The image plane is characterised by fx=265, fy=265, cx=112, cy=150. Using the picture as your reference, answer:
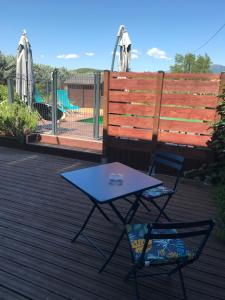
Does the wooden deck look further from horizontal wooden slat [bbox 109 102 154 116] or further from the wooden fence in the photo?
horizontal wooden slat [bbox 109 102 154 116]

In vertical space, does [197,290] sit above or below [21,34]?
below

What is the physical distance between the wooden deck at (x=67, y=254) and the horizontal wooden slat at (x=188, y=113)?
1.42 metres

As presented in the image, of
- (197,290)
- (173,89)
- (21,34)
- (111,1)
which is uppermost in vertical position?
(111,1)

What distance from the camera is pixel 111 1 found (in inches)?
918

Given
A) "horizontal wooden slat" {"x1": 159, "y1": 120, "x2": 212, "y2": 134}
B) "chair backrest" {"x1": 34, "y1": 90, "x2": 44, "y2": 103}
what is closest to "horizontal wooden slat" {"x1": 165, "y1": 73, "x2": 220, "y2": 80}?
"horizontal wooden slat" {"x1": 159, "y1": 120, "x2": 212, "y2": 134}

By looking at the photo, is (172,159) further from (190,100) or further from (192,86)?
(192,86)

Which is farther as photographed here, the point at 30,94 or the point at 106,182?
the point at 30,94

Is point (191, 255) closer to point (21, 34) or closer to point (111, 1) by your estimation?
point (21, 34)

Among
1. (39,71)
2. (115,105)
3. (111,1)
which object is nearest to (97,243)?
(115,105)

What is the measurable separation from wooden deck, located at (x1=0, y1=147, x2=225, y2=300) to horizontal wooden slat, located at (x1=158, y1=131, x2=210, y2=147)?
3.25 ft

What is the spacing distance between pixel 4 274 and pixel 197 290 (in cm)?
185

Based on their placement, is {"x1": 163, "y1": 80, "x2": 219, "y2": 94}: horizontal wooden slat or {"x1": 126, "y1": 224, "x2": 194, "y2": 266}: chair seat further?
{"x1": 163, "y1": 80, "x2": 219, "y2": 94}: horizontal wooden slat

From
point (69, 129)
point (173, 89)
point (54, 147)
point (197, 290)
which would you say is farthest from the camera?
point (69, 129)

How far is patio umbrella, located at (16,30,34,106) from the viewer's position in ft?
26.4
